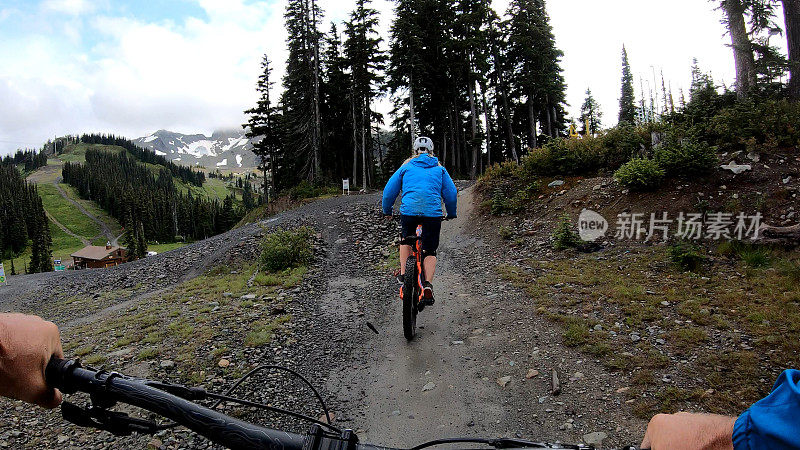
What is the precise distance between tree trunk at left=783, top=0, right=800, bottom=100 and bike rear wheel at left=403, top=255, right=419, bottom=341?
12476 mm

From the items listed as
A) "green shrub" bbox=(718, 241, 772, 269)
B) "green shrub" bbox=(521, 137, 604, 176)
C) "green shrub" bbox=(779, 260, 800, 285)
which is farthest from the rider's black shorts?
"green shrub" bbox=(521, 137, 604, 176)

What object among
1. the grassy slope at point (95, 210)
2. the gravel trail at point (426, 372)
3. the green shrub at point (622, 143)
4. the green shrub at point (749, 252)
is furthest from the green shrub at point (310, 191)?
the grassy slope at point (95, 210)

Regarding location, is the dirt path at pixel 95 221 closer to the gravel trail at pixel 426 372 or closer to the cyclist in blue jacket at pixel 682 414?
the gravel trail at pixel 426 372

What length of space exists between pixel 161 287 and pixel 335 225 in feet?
18.9

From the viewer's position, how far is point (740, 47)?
1131 cm

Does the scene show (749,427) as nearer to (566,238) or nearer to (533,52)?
(566,238)

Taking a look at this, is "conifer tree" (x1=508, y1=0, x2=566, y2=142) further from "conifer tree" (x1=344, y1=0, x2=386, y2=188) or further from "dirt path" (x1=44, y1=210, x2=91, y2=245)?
"dirt path" (x1=44, y1=210, x2=91, y2=245)

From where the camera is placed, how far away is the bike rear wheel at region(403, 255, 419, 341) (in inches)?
217

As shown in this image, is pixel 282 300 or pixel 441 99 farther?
pixel 441 99

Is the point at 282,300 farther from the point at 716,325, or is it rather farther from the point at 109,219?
the point at 109,219

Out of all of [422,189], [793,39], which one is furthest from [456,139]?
[422,189]

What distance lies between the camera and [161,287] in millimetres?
11352

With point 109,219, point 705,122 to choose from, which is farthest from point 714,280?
point 109,219

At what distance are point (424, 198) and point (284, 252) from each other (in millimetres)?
5923
